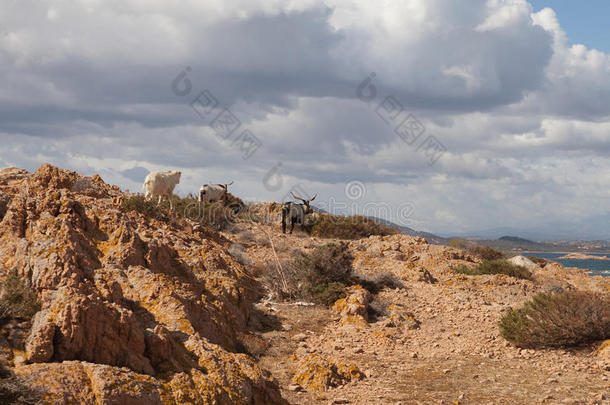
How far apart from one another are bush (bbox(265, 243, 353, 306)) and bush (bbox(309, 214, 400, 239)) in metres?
11.8

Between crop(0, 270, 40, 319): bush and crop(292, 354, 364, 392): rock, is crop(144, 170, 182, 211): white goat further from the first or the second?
crop(0, 270, 40, 319): bush

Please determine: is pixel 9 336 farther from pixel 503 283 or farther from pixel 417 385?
pixel 503 283

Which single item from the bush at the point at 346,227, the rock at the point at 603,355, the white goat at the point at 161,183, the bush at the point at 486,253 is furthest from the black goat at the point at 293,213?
the rock at the point at 603,355

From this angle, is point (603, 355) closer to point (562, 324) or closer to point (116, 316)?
point (562, 324)

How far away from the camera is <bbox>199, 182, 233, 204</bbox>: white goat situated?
944 inches

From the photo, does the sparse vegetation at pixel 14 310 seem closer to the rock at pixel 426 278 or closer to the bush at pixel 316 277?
the bush at pixel 316 277

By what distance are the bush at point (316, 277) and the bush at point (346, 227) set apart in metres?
11.8

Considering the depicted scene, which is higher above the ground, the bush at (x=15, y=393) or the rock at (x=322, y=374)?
the bush at (x=15, y=393)

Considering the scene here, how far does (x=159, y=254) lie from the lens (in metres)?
7.15

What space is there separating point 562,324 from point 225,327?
5.76 metres

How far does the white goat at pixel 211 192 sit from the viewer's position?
2397 centimetres

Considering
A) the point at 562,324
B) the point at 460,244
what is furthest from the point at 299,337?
the point at 460,244

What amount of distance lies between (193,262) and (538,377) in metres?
5.71

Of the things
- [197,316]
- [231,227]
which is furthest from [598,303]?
[231,227]
